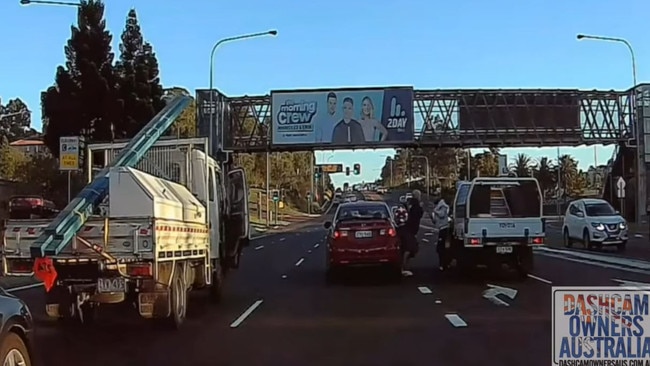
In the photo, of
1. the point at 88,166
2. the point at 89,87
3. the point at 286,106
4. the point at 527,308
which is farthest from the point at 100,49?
the point at 527,308

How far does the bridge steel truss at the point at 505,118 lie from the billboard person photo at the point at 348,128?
1668 millimetres

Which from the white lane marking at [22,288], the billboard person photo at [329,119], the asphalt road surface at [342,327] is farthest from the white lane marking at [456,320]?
the billboard person photo at [329,119]

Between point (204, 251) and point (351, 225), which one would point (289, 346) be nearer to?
point (204, 251)

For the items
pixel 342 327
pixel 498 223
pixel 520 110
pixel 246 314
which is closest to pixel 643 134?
pixel 520 110

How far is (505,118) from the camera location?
55.7 m

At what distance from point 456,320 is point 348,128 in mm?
40602

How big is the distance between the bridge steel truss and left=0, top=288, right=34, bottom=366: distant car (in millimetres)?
46974

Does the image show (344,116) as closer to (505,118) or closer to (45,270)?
(505,118)

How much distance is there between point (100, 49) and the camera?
4912 cm

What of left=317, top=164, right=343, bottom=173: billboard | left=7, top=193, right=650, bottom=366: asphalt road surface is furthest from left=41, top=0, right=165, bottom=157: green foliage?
left=317, top=164, right=343, bottom=173: billboard

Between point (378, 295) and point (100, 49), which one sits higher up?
point (100, 49)

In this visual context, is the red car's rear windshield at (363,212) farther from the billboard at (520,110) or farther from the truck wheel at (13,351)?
the billboard at (520,110)

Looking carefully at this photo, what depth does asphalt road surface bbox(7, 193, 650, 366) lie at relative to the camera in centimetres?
1041

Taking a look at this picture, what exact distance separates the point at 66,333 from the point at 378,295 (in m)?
6.86
